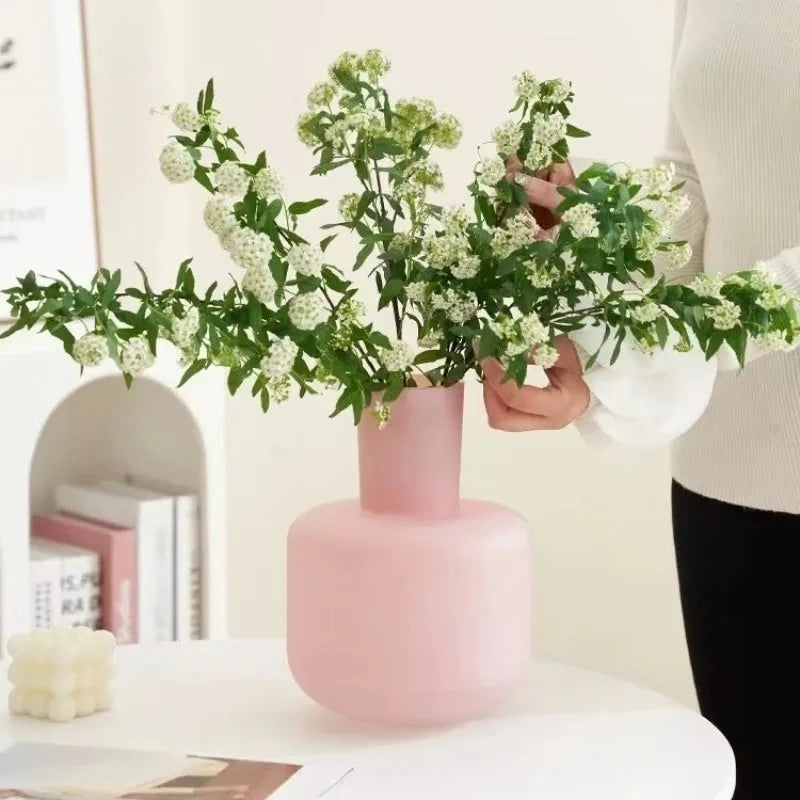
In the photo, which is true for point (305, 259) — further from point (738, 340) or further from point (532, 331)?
point (738, 340)

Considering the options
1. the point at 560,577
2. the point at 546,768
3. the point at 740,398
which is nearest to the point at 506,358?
the point at 546,768

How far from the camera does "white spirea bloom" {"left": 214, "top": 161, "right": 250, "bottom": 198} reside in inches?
34.2

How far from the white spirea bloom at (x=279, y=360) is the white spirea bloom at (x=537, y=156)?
21cm

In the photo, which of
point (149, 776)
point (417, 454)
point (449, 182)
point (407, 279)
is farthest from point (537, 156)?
point (449, 182)

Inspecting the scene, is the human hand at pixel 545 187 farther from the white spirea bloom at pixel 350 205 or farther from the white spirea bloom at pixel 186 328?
the white spirea bloom at pixel 186 328

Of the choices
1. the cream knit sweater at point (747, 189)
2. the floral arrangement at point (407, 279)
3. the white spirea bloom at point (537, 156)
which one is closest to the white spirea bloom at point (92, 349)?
the floral arrangement at point (407, 279)

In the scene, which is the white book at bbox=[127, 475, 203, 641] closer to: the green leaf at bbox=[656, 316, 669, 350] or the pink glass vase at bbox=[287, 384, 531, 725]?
the pink glass vase at bbox=[287, 384, 531, 725]

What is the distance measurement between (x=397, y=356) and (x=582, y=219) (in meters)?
0.15

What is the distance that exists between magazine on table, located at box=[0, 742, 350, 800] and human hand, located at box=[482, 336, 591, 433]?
280 millimetres

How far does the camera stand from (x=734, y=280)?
2.95ft

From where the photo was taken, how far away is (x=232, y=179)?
2.85 ft

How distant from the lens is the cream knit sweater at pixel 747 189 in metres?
1.19

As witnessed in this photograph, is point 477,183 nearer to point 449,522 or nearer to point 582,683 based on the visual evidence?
point 449,522

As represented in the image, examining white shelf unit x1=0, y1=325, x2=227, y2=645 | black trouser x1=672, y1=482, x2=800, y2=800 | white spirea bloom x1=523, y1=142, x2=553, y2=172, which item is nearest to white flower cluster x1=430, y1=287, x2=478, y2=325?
white spirea bloom x1=523, y1=142, x2=553, y2=172
